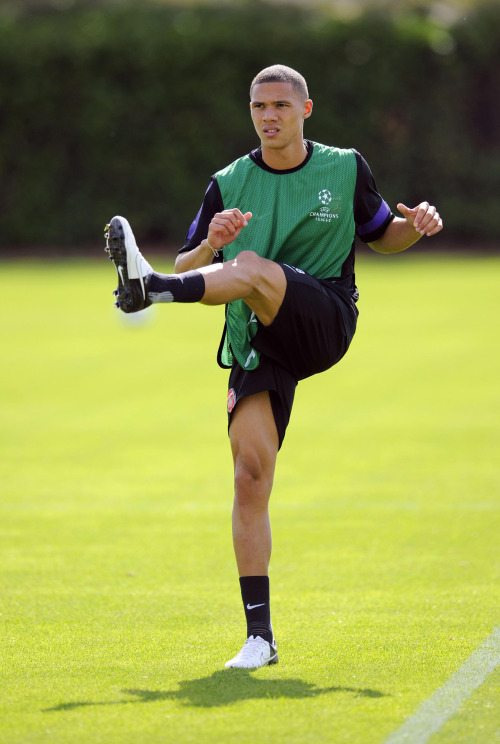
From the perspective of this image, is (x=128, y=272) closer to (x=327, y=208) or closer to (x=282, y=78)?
(x=327, y=208)

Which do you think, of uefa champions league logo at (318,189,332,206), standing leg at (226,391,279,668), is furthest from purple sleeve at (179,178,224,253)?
standing leg at (226,391,279,668)

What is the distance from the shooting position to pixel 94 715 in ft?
12.5

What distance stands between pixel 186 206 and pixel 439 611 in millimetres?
24488

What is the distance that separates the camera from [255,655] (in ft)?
14.3

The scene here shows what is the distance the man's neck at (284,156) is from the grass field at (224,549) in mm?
2019

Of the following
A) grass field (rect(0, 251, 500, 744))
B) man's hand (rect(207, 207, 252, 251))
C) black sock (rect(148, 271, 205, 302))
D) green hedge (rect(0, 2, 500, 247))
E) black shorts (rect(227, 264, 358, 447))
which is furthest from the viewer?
green hedge (rect(0, 2, 500, 247))

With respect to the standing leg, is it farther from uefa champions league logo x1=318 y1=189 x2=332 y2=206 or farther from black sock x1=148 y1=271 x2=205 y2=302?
uefa champions league logo x1=318 y1=189 x2=332 y2=206

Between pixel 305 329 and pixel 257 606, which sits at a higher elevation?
pixel 305 329

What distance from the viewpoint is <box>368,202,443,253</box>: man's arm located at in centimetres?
483

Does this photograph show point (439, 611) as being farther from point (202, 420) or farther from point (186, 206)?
point (186, 206)

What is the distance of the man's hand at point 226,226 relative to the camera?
14.7 ft

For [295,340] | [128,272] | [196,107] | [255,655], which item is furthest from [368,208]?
[196,107]

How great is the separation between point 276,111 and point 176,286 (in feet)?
3.09

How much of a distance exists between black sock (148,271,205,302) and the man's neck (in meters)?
0.79
